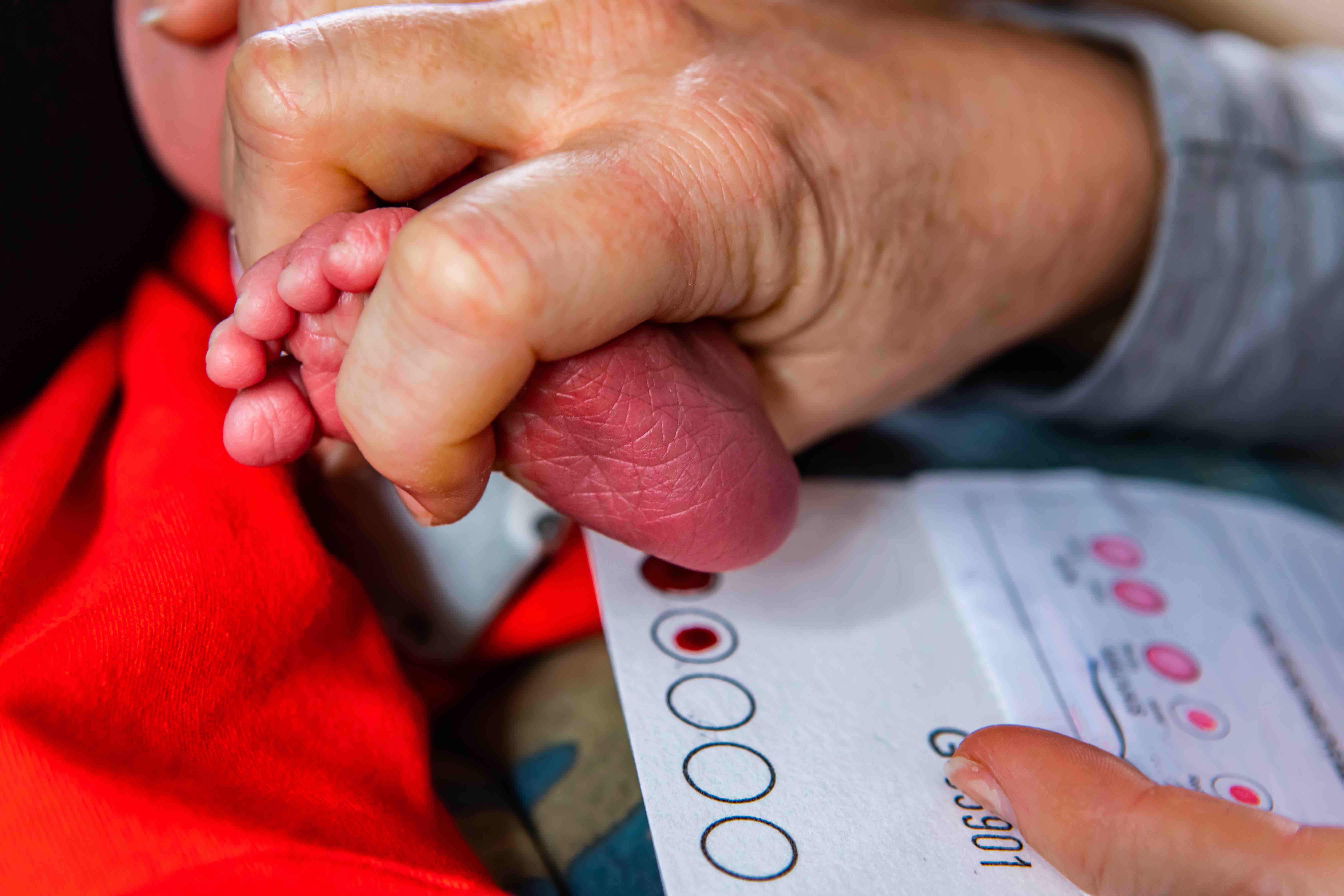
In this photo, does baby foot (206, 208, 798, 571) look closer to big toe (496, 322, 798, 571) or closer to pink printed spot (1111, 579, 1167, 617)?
big toe (496, 322, 798, 571)

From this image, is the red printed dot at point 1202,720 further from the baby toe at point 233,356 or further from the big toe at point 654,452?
the baby toe at point 233,356

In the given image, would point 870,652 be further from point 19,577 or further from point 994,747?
point 19,577

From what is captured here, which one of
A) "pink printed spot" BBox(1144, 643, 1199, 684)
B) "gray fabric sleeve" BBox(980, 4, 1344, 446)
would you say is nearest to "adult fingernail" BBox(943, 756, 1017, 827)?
"pink printed spot" BBox(1144, 643, 1199, 684)

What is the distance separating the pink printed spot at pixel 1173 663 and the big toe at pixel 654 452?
0.29m

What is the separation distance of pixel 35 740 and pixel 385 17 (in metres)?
0.33

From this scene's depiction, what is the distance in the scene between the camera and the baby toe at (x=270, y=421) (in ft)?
1.50

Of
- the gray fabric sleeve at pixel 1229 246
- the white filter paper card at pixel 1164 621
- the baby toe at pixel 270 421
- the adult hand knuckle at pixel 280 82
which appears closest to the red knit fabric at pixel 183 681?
the baby toe at pixel 270 421

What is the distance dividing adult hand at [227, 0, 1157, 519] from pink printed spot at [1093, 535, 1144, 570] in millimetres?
167

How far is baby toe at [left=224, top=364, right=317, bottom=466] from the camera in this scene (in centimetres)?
46

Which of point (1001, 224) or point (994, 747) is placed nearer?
point (994, 747)

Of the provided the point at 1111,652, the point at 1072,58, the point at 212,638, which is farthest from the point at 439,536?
the point at 1072,58

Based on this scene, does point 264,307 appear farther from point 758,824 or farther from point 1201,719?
point 1201,719

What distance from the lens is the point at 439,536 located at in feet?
2.05

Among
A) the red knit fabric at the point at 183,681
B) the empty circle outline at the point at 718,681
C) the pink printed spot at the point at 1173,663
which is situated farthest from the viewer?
the pink printed spot at the point at 1173,663
